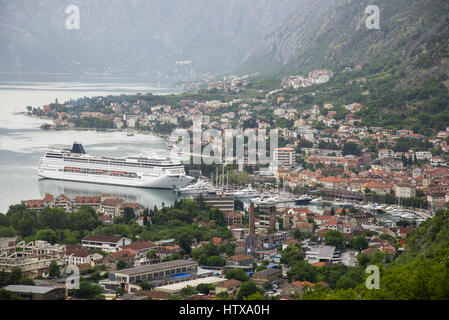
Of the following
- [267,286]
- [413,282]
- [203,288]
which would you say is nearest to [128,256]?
[203,288]

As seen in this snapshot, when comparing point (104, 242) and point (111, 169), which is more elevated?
point (111, 169)

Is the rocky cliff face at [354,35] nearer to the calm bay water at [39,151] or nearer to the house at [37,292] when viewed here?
the calm bay water at [39,151]

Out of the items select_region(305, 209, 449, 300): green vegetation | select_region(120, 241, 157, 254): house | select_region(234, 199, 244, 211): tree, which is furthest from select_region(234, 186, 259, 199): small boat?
select_region(305, 209, 449, 300): green vegetation

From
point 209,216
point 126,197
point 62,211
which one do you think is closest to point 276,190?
point 126,197

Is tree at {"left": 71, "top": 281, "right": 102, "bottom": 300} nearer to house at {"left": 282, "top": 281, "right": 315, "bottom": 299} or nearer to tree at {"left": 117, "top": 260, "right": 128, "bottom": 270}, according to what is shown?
tree at {"left": 117, "top": 260, "right": 128, "bottom": 270}

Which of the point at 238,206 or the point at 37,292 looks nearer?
the point at 37,292

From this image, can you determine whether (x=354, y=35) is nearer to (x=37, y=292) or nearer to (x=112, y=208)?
(x=112, y=208)

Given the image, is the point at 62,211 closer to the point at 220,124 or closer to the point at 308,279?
the point at 308,279
